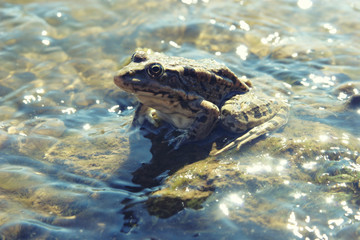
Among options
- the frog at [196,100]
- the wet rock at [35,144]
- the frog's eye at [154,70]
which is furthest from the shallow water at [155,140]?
the frog's eye at [154,70]

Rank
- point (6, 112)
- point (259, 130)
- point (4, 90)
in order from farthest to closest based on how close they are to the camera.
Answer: point (4, 90)
point (6, 112)
point (259, 130)

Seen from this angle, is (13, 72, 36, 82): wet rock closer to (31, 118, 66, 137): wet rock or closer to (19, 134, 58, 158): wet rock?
(31, 118, 66, 137): wet rock

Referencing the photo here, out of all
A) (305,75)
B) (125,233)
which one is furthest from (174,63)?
(305,75)

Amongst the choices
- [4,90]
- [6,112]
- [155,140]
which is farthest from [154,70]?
[4,90]

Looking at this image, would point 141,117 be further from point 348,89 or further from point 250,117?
point 348,89

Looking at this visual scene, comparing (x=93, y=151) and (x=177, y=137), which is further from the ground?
(x=177, y=137)

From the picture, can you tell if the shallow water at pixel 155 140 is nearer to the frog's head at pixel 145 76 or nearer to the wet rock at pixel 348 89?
the wet rock at pixel 348 89
